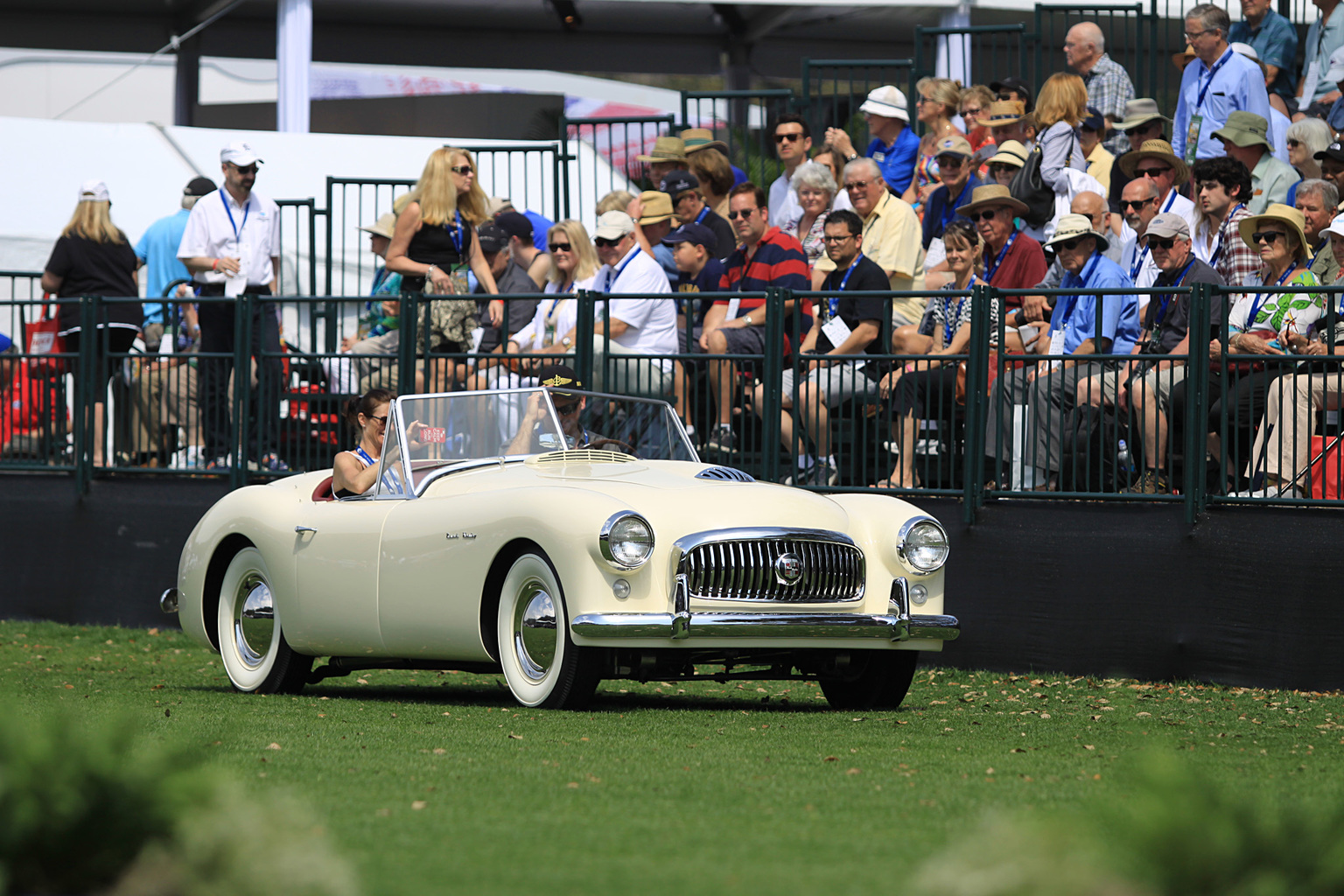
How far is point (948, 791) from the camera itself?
6.32m

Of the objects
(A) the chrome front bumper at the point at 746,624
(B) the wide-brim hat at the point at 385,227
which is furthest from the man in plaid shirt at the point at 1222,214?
(B) the wide-brim hat at the point at 385,227

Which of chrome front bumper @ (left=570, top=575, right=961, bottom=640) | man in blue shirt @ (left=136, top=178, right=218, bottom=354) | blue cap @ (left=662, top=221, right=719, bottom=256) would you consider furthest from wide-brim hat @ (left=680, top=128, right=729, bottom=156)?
chrome front bumper @ (left=570, top=575, right=961, bottom=640)

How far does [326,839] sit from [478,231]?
34.8 ft

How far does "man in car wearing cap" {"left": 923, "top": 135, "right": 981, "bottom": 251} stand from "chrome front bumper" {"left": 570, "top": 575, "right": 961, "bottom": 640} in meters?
6.09

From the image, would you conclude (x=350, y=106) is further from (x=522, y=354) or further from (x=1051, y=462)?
(x=1051, y=462)

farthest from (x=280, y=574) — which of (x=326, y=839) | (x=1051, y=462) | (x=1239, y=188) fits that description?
(x=1239, y=188)

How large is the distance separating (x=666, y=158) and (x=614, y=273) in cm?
356

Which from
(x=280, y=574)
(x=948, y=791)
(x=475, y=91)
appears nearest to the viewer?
(x=948, y=791)

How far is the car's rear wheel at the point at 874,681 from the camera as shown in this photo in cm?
946

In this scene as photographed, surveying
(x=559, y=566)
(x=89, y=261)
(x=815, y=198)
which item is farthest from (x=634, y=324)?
(x=89, y=261)

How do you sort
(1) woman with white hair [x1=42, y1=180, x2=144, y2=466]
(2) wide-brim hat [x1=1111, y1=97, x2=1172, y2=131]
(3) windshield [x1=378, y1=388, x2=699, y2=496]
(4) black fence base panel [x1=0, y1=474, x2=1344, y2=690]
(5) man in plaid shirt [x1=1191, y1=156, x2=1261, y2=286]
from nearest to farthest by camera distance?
(3) windshield [x1=378, y1=388, x2=699, y2=496], (4) black fence base panel [x1=0, y1=474, x2=1344, y2=690], (5) man in plaid shirt [x1=1191, y1=156, x2=1261, y2=286], (2) wide-brim hat [x1=1111, y1=97, x2=1172, y2=131], (1) woman with white hair [x1=42, y1=180, x2=144, y2=466]

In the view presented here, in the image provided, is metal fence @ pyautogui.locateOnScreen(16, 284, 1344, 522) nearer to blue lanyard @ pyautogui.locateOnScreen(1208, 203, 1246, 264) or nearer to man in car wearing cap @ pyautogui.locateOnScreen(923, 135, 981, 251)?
blue lanyard @ pyautogui.locateOnScreen(1208, 203, 1246, 264)

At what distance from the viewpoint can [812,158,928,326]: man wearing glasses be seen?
14.0 m

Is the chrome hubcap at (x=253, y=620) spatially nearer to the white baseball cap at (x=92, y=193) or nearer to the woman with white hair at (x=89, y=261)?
the woman with white hair at (x=89, y=261)
